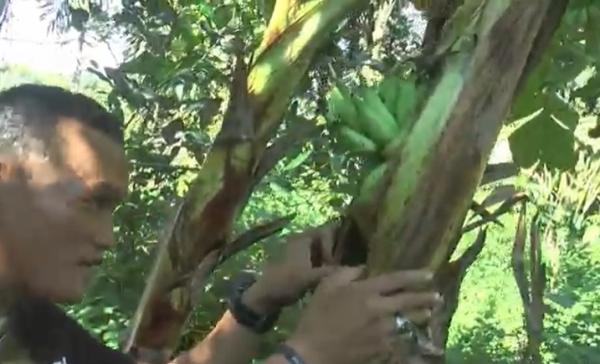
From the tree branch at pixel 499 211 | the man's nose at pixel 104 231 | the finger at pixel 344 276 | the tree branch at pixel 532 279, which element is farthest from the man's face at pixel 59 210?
the tree branch at pixel 532 279

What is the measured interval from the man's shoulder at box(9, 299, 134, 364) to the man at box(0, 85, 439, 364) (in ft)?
0.05

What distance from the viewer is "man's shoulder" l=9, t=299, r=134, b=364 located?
75 cm

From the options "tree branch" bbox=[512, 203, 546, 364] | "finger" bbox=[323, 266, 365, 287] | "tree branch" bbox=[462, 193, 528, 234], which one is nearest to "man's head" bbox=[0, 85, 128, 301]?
"finger" bbox=[323, 266, 365, 287]

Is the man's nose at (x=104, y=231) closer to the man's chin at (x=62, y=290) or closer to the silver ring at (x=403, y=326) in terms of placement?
A: the man's chin at (x=62, y=290)

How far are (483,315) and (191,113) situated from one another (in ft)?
8.76

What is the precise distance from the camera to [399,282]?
653 millimetres

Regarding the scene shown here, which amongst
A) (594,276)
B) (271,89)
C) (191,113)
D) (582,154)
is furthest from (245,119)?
(594,276)

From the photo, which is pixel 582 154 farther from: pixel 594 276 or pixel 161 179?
pixel 594 276

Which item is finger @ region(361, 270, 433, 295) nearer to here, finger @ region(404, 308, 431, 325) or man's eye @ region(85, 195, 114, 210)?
finger @ region(404, 308, 431, 325)

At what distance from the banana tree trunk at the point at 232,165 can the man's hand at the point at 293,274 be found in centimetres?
27

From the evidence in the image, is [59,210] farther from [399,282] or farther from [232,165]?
[232,165]

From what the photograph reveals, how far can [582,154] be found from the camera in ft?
6.48

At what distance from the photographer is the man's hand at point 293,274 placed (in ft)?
2.56

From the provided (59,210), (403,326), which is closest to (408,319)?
(403,326)
